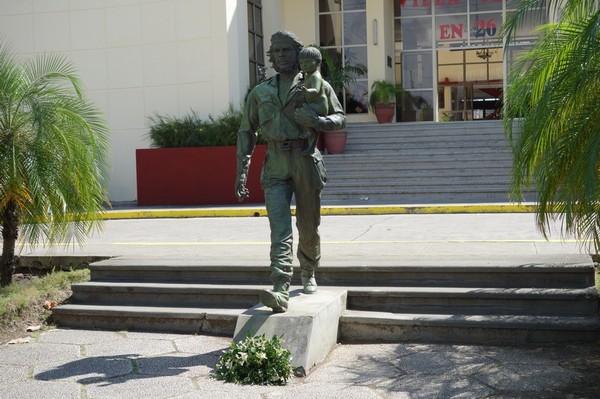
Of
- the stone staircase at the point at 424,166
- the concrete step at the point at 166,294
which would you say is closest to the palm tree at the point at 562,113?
the concrete step at the point at 166,294

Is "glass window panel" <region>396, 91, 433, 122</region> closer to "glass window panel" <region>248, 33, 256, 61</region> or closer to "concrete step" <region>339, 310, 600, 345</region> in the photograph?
"glass window panel" <region>248, 33, 256, 61</region>

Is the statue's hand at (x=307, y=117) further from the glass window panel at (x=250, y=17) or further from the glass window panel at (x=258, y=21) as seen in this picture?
the glass window panel at (x=258, y=21)

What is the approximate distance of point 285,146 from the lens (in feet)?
19.6

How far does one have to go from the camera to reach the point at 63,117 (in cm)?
779

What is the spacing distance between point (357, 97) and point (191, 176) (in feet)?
23.2

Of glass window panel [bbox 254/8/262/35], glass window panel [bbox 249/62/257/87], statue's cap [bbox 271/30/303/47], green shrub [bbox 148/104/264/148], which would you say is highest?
glass window panel [bbox 254/8/262/35]

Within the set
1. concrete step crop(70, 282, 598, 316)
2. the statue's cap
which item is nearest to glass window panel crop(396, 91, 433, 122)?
concrete step crop(70, 282, 598, 316)

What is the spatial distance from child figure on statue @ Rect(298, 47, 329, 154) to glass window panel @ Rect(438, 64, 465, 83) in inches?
773

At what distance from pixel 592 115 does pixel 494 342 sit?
5.70ft

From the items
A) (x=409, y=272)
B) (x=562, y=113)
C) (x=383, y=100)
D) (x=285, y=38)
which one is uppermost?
(x=383, y=100)

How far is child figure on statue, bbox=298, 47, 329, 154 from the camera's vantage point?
5.82 meters

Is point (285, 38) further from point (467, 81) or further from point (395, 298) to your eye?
point (467, 81)

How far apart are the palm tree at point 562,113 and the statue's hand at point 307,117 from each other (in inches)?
58.5

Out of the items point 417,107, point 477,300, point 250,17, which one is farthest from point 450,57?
point 477,300
